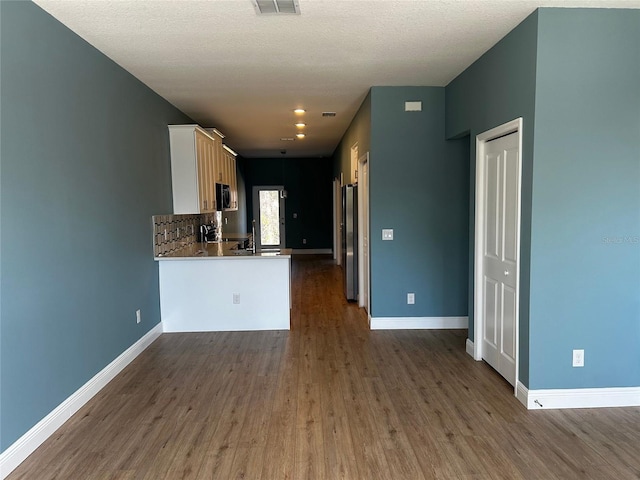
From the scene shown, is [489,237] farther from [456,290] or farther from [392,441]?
[392,441]

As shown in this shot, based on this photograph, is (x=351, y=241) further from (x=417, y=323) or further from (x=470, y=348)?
(x=470, y=348)

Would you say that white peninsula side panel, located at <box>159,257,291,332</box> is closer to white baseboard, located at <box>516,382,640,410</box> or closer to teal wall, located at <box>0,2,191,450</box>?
teal wall, located at <box>0,2,191,450</box>

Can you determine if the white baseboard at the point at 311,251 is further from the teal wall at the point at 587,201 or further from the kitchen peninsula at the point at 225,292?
the teal wall at the point at 587,201

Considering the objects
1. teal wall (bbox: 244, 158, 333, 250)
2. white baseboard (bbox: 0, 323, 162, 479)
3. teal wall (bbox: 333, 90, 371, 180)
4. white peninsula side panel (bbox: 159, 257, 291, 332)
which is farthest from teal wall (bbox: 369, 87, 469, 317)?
teal wall (bbox: 244, 158, 333, 250)

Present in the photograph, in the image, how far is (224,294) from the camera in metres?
4.95

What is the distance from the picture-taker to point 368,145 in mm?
5062

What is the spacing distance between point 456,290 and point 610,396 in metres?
2.04

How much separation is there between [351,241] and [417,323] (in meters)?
1.74

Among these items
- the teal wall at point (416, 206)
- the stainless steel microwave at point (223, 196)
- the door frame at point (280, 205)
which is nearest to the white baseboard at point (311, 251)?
the door frame at point (280, 205)

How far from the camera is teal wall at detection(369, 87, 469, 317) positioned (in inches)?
188

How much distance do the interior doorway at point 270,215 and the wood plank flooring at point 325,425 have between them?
8.32 meters

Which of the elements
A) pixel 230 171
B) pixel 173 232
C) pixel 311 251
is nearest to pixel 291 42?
pixel 173 232

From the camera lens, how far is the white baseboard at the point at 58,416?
7.78ft

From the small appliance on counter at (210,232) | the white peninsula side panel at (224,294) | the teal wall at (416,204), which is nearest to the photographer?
the teal wall at (416,204)
